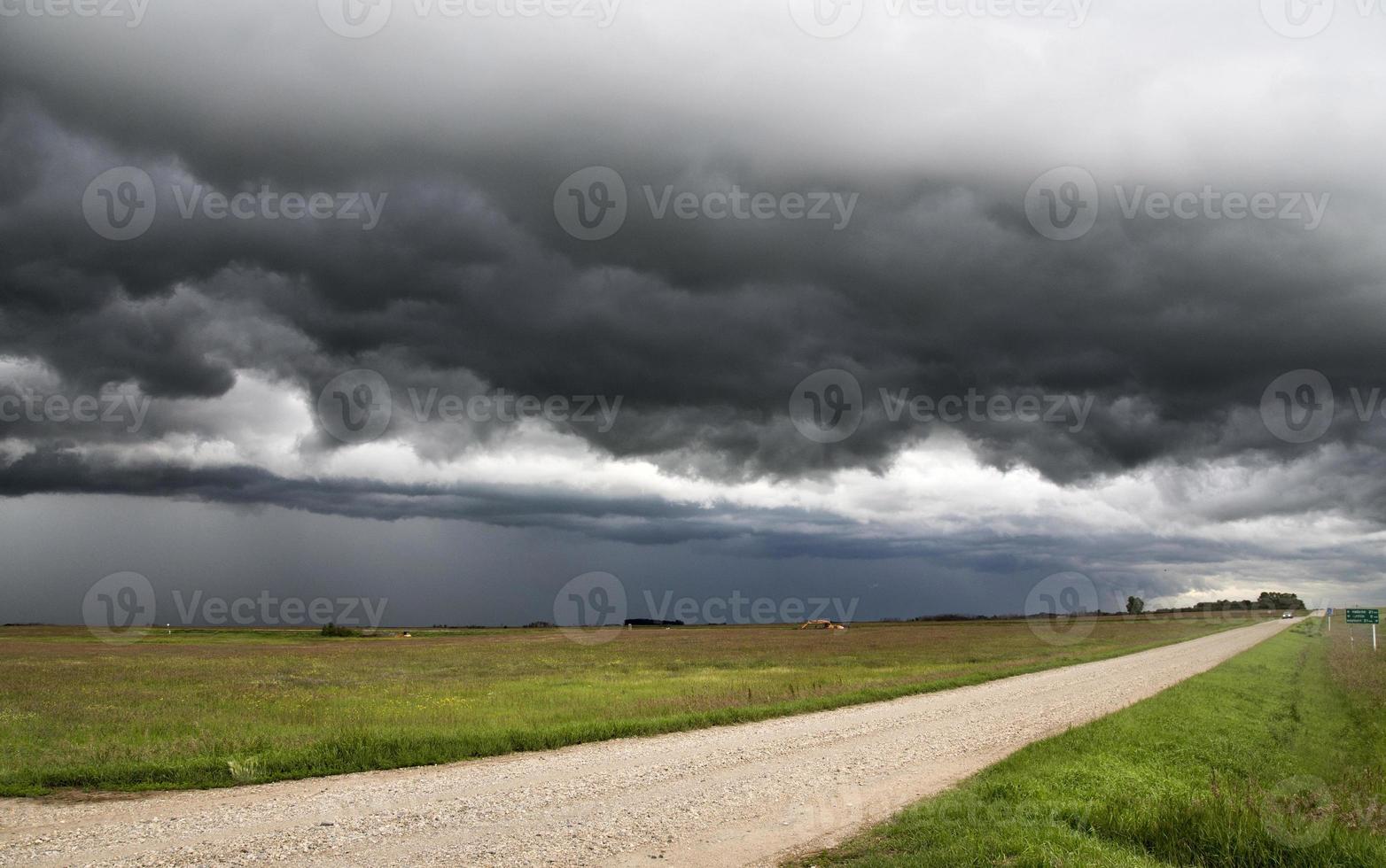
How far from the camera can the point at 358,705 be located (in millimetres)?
28250

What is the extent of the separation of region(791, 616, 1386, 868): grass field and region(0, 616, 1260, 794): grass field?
9070 millimetres

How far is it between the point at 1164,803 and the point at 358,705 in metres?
23.6

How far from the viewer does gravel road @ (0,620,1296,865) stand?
34.5 feet

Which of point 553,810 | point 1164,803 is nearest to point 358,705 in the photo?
point 553,810

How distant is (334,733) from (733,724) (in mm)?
9664

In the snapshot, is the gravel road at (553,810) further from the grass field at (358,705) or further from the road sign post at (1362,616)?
the road sign post at (1362,616)

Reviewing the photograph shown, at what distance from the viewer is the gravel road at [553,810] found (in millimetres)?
10508

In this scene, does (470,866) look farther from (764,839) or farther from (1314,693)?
(1314,693)

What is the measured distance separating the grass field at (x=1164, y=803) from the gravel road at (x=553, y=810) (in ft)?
3.44

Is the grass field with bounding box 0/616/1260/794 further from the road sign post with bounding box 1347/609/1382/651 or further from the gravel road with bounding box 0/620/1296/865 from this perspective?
the road sign post with bounding box 1347/609/1382/651

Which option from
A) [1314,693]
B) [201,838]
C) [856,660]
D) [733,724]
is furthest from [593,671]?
→ [201,838]

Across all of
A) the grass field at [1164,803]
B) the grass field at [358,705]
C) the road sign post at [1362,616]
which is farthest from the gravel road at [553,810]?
the road sign post at [1362,616]

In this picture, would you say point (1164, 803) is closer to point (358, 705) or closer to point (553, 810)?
point (553, 810)

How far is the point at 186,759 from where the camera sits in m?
15.9
